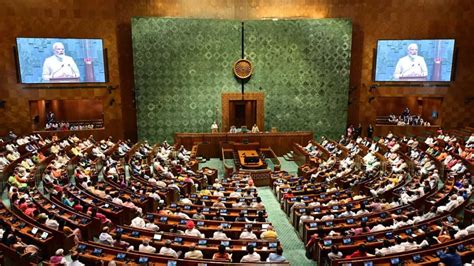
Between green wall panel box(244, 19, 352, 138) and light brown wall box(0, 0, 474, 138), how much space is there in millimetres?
→ 1403

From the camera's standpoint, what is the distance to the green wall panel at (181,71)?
76.6ft

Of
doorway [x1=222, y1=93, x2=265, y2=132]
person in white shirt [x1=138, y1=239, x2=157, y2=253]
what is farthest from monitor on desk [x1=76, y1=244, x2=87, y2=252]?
doorway [x1=222, y1=93, x2=265, y2=132]

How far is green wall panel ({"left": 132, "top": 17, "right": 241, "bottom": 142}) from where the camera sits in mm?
23359

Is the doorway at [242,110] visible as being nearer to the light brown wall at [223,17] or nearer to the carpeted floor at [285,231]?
the light brown wall at [223,17]

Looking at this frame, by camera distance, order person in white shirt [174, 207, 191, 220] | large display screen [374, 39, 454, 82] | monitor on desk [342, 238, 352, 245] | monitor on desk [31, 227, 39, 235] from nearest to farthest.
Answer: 1. monitor on desk [342, 238, 352, 245]
2. monitor on desk [31, 227, 39, 235]
3. person in white shirt [174, 207, 191, 220]
4. large display screen [374, 39, 454, 82]

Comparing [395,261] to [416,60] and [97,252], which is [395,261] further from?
[416,60]

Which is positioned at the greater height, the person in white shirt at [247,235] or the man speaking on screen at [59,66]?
the man speaking on screen at [59,66]

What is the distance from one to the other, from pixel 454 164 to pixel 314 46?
12.3 metres

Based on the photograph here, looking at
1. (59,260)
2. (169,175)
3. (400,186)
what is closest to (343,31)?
(400,186)

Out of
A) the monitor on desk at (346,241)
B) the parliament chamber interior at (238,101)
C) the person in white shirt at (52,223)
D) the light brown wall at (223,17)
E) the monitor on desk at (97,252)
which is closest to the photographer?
the monitor on desk at (97,252)

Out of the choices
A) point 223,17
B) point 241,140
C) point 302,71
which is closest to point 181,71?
point 223,17

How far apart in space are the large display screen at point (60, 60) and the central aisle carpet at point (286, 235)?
1475 cm

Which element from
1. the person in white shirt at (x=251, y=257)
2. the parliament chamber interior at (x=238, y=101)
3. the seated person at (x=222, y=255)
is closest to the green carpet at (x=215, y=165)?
the parliament chamber interior at (x=238, y=101)

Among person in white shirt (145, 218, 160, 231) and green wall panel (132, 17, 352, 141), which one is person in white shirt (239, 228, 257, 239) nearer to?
person in white shirt (145, 218, 160, 231)
